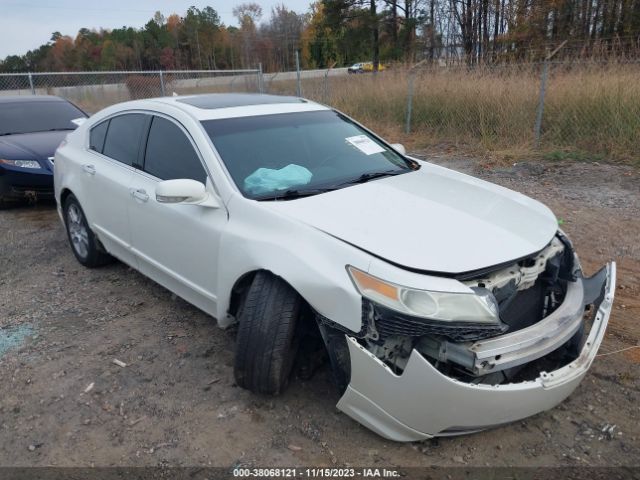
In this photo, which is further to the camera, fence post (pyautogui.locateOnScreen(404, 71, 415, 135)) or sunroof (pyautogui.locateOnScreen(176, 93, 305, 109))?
fence post (pyautogui.locateOnScreen(404, 71, 415, 135))

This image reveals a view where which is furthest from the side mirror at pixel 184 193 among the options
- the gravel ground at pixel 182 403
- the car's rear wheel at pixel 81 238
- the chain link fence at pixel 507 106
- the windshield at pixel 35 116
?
the chain link fence at pixel 507 106

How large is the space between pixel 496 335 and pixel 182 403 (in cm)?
170

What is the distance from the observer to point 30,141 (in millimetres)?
6762

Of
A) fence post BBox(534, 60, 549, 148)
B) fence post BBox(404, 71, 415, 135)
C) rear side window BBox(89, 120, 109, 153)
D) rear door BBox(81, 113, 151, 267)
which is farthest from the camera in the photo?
fence post BBox(404, 71, 415, 135)

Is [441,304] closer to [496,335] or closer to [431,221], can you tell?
→ [496,335]

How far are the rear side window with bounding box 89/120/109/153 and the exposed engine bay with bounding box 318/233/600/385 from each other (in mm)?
2873

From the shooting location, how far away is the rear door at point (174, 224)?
2.99m

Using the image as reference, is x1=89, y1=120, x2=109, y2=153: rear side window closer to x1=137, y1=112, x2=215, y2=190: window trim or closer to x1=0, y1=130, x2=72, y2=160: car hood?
x1=137, y1=112, x2=215, y2=190: window trim

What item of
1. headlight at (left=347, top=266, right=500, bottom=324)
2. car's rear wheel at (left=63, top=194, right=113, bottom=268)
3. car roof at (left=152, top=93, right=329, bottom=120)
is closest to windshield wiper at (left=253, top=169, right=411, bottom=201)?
car roof at (left=152, top=93, right=329, bottom=120)

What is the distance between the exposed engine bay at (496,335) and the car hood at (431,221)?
0.34ft

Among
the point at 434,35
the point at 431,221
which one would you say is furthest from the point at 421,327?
the point at 434,35

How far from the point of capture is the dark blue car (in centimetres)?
639

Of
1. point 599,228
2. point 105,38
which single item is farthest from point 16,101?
point 105,38

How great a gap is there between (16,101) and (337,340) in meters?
7.28
